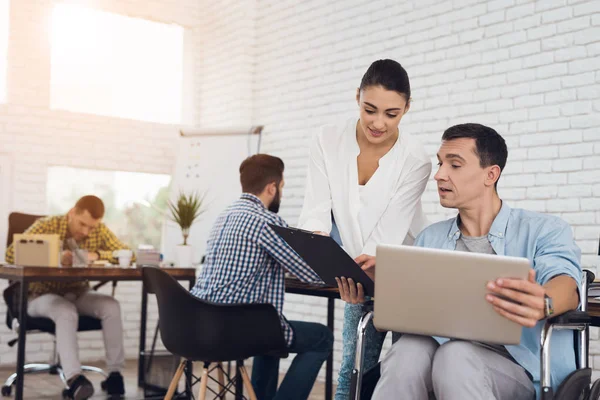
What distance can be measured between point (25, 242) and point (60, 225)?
0.58 metres

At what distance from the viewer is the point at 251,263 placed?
116 inches

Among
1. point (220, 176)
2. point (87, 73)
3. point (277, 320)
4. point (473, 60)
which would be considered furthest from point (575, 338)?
point (87, 73)

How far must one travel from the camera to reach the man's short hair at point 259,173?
125 inches

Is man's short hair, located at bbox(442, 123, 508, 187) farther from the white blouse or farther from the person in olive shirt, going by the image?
the person in olive shirt

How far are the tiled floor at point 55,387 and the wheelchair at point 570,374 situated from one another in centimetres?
260

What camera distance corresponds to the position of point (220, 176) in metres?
5.65

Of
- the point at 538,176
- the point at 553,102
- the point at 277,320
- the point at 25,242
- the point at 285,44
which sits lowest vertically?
the point at 277,320

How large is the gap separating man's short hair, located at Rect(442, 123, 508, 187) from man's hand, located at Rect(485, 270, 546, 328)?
529 mm

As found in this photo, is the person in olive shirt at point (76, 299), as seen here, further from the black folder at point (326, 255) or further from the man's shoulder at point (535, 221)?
the man's shoulder at point (535, 221)

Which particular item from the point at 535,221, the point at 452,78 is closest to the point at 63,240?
the point at 452,78

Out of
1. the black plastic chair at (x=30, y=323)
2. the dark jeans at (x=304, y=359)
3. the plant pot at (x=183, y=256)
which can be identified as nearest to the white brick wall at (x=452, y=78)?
the plant pot at (x=183, y=256)

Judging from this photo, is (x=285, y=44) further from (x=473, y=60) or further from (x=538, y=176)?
(x=538, y=176)

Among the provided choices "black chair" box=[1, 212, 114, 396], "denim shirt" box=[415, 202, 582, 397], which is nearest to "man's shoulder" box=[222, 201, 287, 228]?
"denim shirt" box=[415, 202, 582, 397]

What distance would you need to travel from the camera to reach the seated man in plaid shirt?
293 centimetres
